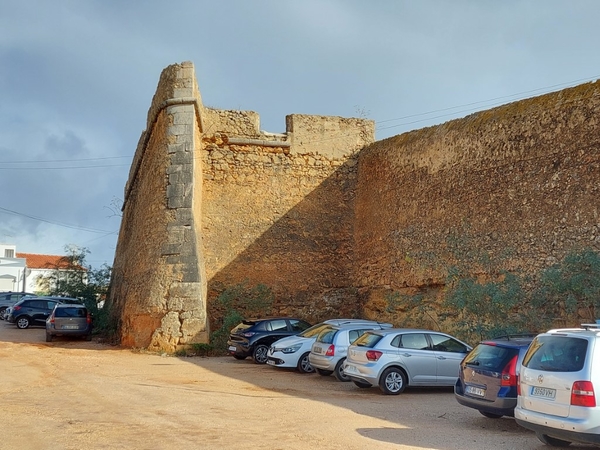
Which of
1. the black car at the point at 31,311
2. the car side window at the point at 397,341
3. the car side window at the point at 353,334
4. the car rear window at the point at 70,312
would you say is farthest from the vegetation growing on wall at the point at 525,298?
the black car at the point at 31,311

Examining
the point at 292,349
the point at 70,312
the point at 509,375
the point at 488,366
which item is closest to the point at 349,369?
the point at 292,349

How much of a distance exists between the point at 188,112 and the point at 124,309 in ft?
21.8

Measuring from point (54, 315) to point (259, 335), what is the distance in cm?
865

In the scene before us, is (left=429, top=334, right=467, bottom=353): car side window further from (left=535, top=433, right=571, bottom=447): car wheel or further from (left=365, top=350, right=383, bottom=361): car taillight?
(left=535, top=433, right=571, bottom=447): car wheel

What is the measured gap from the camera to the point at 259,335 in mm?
17812

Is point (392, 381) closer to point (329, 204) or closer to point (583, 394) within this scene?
point (583, 394)

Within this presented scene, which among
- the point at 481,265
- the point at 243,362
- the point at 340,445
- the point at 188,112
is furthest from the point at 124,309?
the point at 340,445

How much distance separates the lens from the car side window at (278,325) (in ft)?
59.5

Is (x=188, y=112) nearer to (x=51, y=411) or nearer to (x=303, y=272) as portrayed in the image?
(x=303, y=272)

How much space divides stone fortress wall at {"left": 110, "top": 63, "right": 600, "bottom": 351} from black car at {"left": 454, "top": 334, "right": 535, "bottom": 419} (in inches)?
242

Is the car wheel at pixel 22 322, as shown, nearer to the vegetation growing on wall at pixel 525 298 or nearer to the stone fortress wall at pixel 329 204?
the stone fortress wall at pixel 329 204

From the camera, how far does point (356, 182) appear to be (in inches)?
984

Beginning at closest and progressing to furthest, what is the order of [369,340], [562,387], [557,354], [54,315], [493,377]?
[562,387]
[557,354]
[493,377]
[369,340]
[54,315]

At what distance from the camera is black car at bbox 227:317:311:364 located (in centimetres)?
1762
